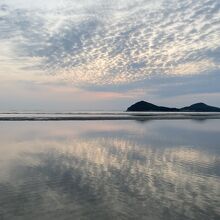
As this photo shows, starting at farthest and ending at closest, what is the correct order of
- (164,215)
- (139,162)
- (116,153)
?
1. (116,153)
2. (139,162)
3. (164,215)

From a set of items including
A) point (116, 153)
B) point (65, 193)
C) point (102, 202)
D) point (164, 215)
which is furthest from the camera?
point (116, 153)

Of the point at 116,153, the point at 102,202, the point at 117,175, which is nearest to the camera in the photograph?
the point at 102,202

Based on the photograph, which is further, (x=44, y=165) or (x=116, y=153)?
(x=116, y=153)

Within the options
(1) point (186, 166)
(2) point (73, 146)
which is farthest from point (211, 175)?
(2) point (73, 146)

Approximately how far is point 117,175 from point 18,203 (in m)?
7.69

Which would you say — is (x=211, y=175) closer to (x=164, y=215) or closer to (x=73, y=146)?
(x=164, y=215)

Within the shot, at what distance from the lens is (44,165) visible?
24000 millimetres

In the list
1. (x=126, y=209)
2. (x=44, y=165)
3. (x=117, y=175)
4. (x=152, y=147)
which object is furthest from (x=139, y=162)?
(x=126, y=209)

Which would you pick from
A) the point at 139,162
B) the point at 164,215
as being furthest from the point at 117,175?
the point at 164,215

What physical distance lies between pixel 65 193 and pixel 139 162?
34.1 feet

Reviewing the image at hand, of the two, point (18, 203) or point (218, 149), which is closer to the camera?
point (18, 203)

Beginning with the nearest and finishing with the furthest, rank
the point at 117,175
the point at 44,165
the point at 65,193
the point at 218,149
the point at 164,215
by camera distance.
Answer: the point at 164,215 → the point at 65,193 → the point at 117,175 → the point at 44,165 → the point at 218,149

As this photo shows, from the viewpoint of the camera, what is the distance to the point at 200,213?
571 inches

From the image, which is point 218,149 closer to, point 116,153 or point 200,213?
point 116,153
